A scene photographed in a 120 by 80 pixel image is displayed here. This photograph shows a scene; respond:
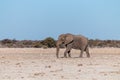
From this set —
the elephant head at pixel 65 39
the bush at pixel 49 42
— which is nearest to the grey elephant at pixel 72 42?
the elephant head at pixel 65 39

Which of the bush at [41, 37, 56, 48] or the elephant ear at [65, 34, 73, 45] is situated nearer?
the elephant ear at [65, 34, 73, 45]

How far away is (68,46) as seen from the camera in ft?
118

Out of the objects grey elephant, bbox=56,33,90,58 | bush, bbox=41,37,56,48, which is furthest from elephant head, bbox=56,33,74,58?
bush, bbox=41,37,56,48

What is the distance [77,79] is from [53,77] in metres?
1.10

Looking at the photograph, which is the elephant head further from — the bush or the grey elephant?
the bush

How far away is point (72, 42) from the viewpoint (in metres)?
36.5

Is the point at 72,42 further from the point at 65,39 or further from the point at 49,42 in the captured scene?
the point at 49,42

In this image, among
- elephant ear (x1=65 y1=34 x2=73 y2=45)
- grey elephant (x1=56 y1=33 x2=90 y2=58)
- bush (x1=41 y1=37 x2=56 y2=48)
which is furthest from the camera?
bush (x1=41 y1=37 x2=56 y2=48)

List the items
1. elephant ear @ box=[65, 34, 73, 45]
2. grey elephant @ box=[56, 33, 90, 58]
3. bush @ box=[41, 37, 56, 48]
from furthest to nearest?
bush @ box=[41, 37, 56, 48]
elephant ear @ box=[65, 34, 73, 45]
grey elephant @ box=[56, 33, 90, 58]

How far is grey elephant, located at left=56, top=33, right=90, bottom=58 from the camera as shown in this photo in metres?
35.7

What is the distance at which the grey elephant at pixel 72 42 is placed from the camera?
3566 centimetres

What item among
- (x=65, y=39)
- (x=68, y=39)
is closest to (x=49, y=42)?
(x=68, y=39)

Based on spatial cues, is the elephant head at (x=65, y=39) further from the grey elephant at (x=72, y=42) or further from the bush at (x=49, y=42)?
the bush at (x=49, y=42)

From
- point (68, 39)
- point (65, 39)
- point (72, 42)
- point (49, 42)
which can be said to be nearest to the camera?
point (65, 39)
